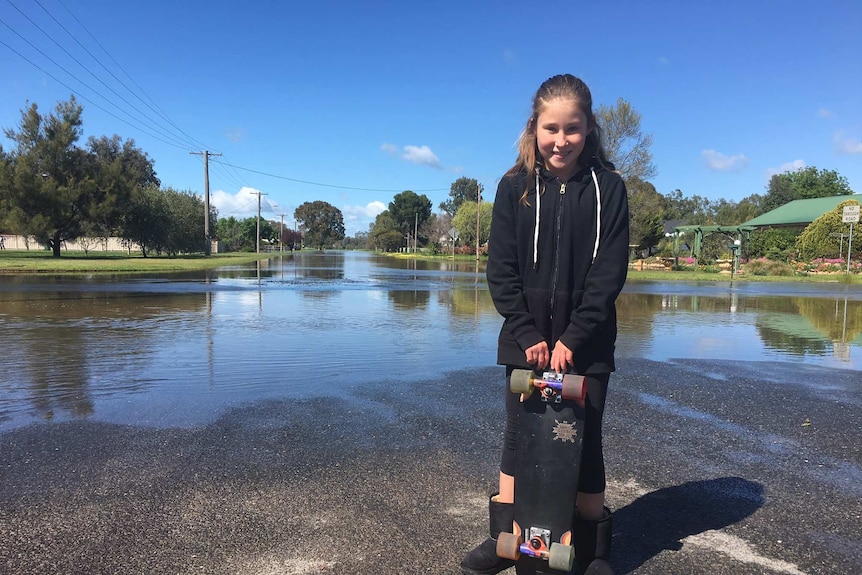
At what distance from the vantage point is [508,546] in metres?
2.14

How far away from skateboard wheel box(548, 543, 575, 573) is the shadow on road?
0.43m

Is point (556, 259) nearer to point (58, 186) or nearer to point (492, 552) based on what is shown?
point (492, 552)

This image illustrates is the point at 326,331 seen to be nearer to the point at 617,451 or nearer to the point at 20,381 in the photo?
the point at 20,381

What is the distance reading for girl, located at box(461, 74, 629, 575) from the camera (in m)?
2.24

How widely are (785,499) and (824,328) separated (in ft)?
30.0

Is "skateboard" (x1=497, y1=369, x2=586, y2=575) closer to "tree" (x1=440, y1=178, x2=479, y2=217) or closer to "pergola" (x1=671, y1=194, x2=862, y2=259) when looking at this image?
"pergola" (x1=671, y1=194, x2=862, y2=259)

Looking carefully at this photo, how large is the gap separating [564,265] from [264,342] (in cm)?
635

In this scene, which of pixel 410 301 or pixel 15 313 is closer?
pixel 15 313

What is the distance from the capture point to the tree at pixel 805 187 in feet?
234

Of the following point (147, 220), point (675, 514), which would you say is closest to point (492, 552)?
point (675, 514)

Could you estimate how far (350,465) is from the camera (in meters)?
3.42

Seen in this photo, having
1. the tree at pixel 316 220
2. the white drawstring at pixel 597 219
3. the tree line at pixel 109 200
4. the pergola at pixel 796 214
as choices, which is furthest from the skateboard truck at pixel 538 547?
the tree at pixel 316 220

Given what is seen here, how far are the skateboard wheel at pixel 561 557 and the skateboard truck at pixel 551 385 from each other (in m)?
0.55

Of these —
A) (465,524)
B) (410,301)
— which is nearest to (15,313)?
(410,301)
